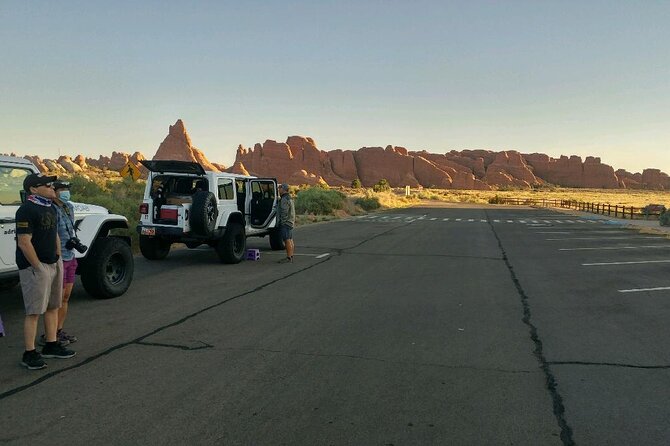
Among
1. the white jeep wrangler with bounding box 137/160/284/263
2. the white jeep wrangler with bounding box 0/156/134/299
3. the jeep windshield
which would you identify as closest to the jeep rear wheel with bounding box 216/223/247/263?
the white jeep wrangler with bounding box 137/160/284/263

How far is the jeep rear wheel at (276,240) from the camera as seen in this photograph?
15.2m

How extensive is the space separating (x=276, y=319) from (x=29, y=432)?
373cm

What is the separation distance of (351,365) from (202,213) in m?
6.97

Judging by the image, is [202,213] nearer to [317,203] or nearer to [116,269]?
[116,269]

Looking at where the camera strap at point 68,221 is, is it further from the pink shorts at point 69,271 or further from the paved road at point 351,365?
the paved road at point 351,365

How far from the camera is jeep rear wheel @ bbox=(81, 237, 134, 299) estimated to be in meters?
8.05

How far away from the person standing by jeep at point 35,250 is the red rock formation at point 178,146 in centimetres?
A: 15623

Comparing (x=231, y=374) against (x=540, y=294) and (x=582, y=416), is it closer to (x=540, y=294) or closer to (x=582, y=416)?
(x=582, y=416)

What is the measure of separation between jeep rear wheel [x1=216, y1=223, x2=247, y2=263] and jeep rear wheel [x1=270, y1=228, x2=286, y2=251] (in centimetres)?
227

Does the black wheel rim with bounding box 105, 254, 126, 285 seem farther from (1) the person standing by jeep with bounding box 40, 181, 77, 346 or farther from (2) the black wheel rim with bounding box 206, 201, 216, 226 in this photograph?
(2) the black wheel rim with bounding box 206, 201, 216, 226

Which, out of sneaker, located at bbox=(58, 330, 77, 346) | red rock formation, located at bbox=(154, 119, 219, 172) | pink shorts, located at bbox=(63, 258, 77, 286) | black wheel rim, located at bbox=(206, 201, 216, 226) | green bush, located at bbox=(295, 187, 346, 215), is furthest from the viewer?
red rock formation, located at bbox=(154, 119, 219, 172)

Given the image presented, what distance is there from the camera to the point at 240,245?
42.3 ft

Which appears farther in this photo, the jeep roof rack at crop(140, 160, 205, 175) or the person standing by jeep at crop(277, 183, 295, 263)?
the person standing by jeep at crop(277, 183, 295, 263)

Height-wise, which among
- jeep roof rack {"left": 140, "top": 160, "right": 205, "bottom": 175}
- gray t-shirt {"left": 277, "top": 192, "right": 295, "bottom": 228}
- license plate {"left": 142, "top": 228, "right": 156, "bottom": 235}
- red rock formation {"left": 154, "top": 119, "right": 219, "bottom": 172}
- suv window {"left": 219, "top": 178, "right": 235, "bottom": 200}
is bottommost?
license plate {"left": 142, "top": 228, "right": 156, "bottom": 235}
